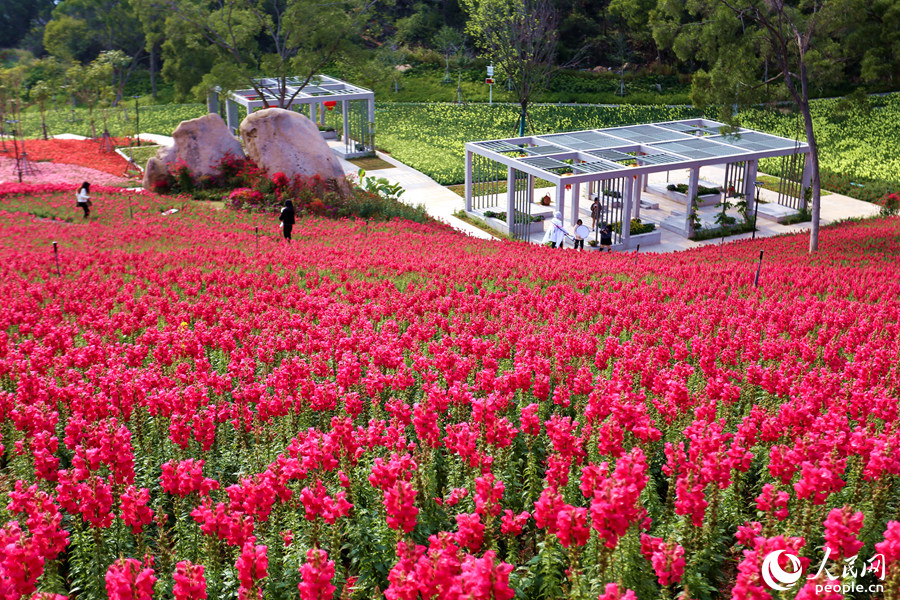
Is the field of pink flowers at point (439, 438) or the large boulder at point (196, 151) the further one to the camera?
the large boulder at point (196, 151)

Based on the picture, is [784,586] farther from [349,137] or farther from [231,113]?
[231,113]

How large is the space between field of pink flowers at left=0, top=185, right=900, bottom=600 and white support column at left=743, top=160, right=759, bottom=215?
1888 centimetres

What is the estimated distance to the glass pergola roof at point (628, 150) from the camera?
29.6m

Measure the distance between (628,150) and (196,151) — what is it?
59.7 ft

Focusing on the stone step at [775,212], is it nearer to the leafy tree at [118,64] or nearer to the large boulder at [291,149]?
the large boulder at [291,149]

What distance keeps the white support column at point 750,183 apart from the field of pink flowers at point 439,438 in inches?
743

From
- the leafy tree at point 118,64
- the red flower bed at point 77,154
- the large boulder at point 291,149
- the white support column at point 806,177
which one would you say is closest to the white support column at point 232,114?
the red flower bed at point 77,154

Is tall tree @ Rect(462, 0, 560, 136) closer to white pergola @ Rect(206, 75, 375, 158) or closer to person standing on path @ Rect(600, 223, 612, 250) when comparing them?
white pergola @ Rect(206, 75, 375, 158)

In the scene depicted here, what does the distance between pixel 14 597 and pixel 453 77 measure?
67.9m

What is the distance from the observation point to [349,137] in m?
47.6

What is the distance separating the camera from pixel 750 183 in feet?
110

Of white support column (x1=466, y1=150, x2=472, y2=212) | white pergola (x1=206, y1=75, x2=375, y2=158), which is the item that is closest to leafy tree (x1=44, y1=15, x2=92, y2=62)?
white pergola (x1=206, y1=75, x2=375, y2=158)

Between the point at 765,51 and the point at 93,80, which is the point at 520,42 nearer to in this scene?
the point at 765,51

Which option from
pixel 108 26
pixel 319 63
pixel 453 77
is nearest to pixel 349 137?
pixel 319 63
